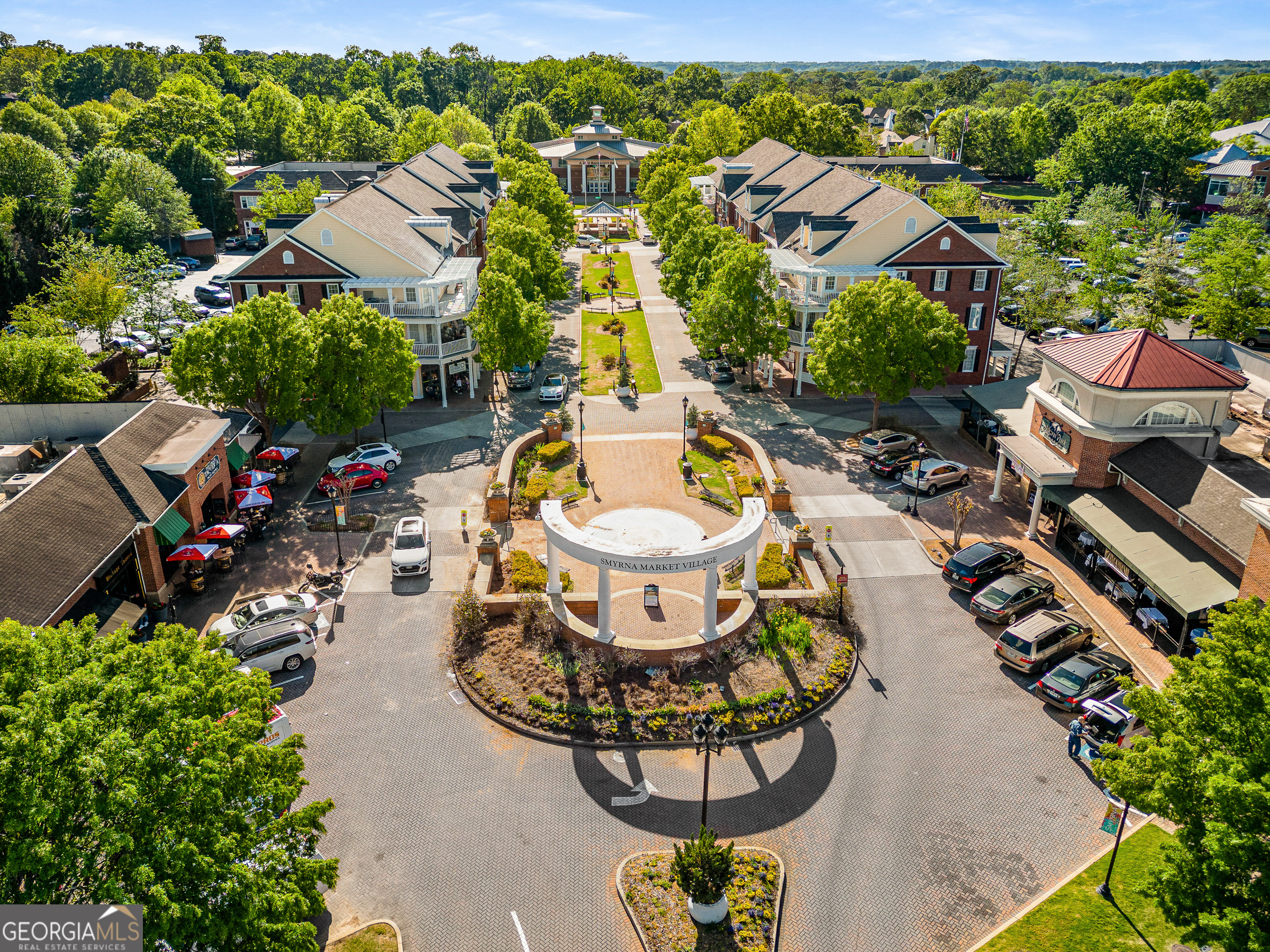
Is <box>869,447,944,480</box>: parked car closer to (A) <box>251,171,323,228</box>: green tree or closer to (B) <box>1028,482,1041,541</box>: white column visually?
(B) <box>1028,482,1041,541</box>: white column

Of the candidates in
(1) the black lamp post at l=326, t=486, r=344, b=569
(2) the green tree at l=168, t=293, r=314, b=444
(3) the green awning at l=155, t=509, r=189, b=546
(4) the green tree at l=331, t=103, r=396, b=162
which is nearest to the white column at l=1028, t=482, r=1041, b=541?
(1) the black lamp post at l=326, t=486, r=344, b=569

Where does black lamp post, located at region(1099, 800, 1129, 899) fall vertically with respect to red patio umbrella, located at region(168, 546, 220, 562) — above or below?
below

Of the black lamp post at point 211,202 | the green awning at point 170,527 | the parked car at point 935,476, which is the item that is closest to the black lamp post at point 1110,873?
the parked car at point 935,476

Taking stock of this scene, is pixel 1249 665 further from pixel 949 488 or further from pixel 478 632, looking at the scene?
pixel 949 488

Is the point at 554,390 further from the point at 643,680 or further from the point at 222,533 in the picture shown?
the point at 643,680

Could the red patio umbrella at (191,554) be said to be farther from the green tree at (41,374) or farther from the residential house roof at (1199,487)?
the residential house roof at (1199,487)
